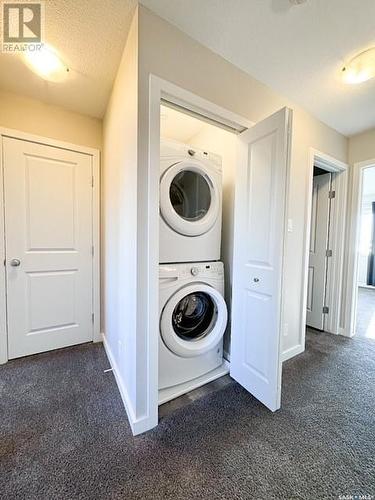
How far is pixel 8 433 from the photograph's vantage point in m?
1.22

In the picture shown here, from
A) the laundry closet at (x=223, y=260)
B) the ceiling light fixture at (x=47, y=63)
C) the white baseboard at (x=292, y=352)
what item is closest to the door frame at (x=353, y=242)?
the white baseboard at (x=292, y=352)

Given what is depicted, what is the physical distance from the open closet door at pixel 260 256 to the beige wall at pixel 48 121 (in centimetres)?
159

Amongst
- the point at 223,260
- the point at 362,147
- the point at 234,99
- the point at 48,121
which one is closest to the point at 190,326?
the point at 223,260

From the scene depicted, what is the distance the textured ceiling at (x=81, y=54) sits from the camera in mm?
1143

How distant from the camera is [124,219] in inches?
56.9

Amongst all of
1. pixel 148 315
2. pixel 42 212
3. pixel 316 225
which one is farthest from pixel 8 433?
pixel 316 225

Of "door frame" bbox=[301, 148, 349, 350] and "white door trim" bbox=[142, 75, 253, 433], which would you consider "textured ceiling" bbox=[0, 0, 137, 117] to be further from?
"door frame" bbox=[301, 148, 349, 350]

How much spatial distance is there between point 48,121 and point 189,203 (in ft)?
5.26

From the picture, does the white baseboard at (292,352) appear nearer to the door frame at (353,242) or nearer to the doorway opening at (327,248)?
the doorway opening at (327,248)

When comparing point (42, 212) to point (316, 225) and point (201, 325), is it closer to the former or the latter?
point (201, 325)

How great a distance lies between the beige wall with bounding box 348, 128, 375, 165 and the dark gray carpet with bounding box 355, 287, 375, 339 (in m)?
2.11

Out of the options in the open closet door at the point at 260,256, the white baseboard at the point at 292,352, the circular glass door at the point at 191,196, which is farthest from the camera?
the white baseboard at the point at 292,352

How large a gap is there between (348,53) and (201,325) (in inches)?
85.1

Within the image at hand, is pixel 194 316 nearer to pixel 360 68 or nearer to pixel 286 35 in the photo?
pixel 286 35
